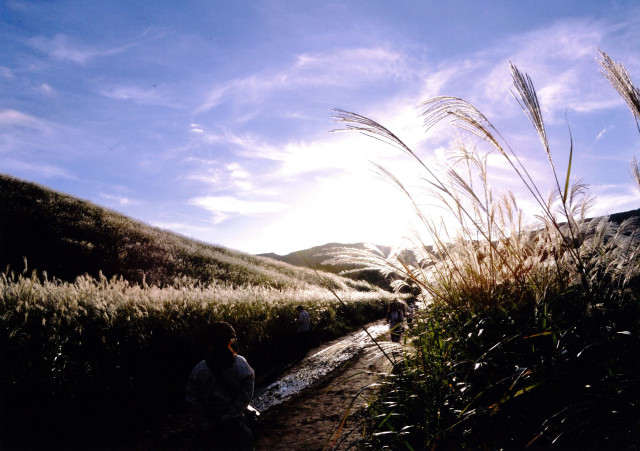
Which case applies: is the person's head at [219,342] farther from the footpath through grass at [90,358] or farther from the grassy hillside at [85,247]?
the grassy hillside at [85,247]

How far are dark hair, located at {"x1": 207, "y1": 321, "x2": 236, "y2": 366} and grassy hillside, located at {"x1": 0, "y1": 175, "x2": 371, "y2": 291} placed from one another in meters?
12.4

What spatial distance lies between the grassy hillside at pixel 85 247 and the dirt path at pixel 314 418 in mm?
9667

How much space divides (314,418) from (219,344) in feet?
10.2

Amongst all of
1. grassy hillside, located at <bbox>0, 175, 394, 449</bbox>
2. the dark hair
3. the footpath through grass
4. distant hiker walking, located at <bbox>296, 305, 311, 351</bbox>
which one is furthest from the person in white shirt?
distant hiker walking, located at <bbox>296, 305, 311, 351</bbox>

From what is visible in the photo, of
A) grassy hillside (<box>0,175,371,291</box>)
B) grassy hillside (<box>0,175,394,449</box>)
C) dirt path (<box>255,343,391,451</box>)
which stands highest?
grassy hillside (<box>0,175,371,291</box>)

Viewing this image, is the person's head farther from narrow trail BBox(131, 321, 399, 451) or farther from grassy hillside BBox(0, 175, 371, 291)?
grassy hillside BBox(0, 175, 371, 291)

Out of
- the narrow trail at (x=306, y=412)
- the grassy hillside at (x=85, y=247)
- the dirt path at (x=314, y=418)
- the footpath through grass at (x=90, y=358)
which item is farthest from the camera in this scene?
the grassy hillside at (x=85, y=247)

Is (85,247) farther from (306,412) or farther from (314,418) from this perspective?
(314,418)

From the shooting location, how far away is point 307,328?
36.3 feet

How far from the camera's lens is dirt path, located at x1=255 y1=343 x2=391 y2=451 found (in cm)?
407

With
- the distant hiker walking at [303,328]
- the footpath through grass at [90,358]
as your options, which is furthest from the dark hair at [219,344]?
the distant hiker walking at [303,328]

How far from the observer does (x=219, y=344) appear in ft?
9.34

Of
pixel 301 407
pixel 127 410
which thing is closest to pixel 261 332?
pixel 301 407

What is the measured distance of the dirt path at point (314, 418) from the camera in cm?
407
